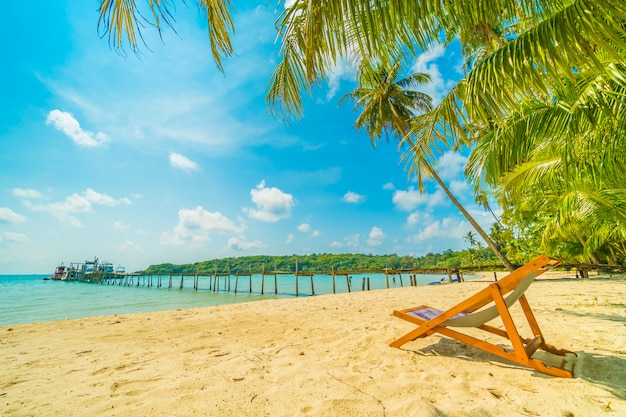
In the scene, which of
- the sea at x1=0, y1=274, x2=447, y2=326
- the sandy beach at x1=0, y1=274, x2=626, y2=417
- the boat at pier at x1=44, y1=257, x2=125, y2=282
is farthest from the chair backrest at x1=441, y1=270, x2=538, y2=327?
the boat at pier at x1=44, y1=257, x2=125, y2=282

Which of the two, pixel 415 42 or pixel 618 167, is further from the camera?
pixel 618 167

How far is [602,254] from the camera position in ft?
53.8

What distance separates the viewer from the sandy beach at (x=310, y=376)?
68.9 inches

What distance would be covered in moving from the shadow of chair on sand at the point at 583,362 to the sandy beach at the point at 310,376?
1 cm

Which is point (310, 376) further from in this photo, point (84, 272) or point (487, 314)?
point (84, 272)

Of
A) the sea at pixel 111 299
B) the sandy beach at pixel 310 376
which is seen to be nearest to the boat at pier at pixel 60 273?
the sea at pixel 111 299

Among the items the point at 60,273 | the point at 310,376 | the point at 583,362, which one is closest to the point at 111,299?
the point at 310,376

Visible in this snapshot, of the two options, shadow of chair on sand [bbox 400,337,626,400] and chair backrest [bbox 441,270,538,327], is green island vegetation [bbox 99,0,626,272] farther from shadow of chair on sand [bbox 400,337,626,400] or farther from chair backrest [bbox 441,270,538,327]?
shadow of chair on sand [bbox 400,337,626,400]

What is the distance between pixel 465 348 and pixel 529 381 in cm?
89

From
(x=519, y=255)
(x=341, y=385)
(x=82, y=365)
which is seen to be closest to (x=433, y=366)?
(x=341, y=385)

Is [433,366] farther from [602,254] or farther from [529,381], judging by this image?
[602,254]

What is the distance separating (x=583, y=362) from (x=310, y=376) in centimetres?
230

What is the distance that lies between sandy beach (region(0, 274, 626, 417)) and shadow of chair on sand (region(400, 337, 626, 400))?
1cm

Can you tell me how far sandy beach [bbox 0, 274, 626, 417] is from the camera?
1750mm
